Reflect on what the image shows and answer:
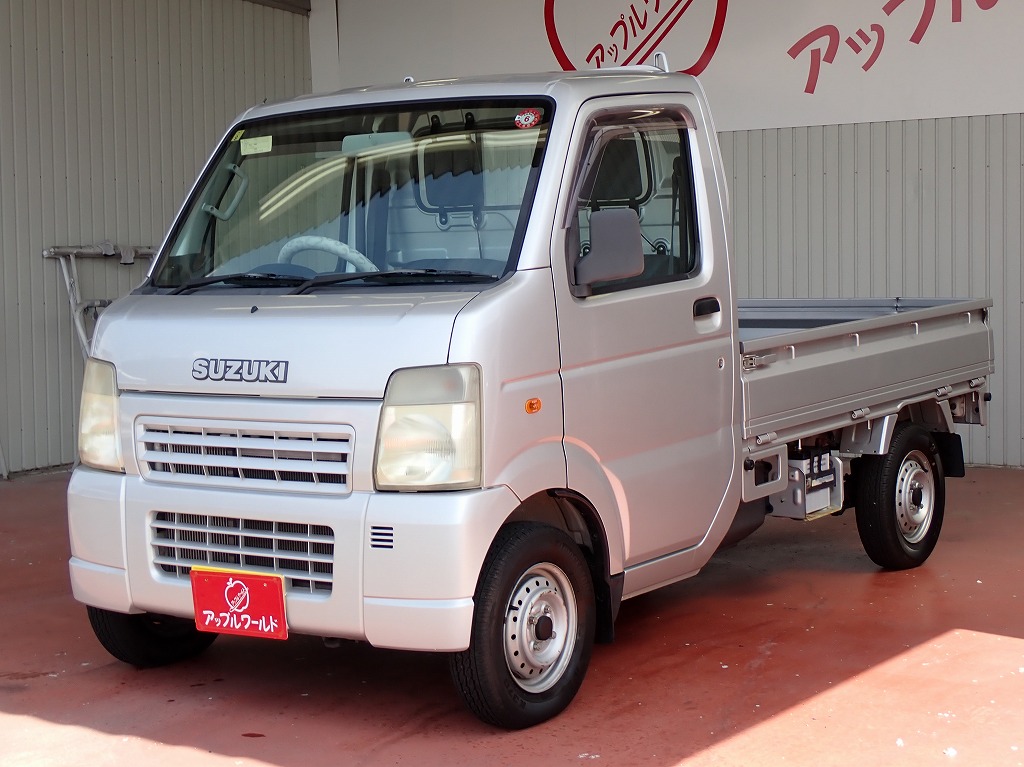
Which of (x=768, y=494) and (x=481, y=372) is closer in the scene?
(x=481, y=372)

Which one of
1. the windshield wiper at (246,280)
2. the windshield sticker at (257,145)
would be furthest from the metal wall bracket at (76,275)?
the windshield wiper at (246,280)

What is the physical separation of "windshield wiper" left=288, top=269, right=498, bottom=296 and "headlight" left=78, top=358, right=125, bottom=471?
76 centimetres

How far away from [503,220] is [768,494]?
187 centimetres

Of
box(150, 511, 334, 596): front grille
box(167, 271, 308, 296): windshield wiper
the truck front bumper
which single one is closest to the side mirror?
the truck front bumper

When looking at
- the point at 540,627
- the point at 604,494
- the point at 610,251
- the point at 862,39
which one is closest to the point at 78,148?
the point at 862,39

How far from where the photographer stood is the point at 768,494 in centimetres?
570

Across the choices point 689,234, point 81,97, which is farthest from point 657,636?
point 81,97

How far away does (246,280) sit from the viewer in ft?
16.0

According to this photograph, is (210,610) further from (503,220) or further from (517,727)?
(503,220)

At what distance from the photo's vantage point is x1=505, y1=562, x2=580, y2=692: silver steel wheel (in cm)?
444

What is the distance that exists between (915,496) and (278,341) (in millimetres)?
3798

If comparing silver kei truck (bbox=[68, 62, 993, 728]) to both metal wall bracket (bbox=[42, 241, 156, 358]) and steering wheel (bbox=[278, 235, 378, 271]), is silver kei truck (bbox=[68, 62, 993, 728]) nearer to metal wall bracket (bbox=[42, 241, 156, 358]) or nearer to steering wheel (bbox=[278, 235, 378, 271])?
steering wheel (bbox=[278, 235, 378, 271])

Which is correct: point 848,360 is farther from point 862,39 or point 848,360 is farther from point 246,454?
point 862,39

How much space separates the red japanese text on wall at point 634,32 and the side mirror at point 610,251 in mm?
6542
